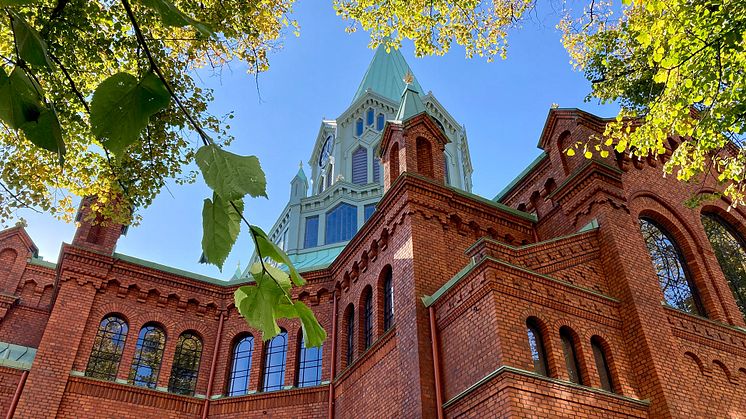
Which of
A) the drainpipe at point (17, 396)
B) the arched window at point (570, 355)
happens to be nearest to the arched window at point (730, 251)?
the arched window at point (570, 355)

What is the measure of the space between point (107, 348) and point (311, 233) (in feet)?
60.0

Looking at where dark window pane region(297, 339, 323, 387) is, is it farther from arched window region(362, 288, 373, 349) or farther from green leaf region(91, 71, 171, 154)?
green leaf region(91, 71, 171, 154)

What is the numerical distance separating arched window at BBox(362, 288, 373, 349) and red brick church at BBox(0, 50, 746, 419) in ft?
0.16

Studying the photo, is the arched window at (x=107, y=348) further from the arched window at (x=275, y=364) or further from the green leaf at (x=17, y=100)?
the green leaf at (x=17, y=100)

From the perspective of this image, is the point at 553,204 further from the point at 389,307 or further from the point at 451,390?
the point at 451,390

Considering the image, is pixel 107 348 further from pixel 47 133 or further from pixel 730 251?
pixel 730 251

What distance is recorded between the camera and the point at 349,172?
3434cm

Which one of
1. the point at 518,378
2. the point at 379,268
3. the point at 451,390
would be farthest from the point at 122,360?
the point at 518,378

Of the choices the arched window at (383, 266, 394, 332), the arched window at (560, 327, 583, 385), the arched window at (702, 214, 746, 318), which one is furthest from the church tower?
the arched window at (560, 327, 583, 385)

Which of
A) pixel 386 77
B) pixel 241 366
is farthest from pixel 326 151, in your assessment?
pixel 241 366

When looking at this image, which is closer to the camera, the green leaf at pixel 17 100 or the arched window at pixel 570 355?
the green leaf at pixel 17 100

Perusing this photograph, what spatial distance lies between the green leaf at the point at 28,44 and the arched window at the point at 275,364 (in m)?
13.4

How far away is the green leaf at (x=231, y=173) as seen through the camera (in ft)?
3.90

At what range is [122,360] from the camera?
13688mm
